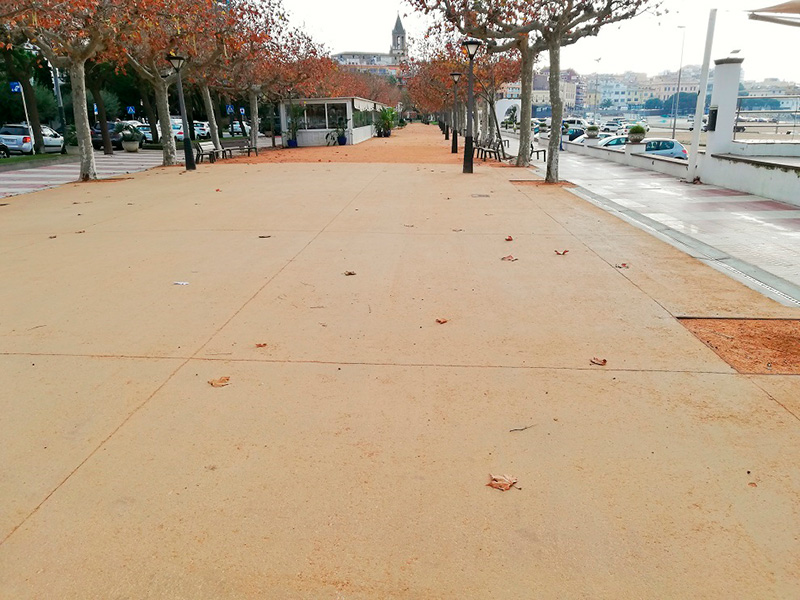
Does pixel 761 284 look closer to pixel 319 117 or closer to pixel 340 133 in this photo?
pixel 340 133

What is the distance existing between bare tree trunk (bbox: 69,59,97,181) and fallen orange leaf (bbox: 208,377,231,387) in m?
15.9

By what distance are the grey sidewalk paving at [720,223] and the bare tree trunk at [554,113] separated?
1.14 metres

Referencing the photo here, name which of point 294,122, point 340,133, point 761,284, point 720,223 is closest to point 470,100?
point 720,223

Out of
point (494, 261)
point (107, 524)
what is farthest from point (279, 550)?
Result: point (494, 261)

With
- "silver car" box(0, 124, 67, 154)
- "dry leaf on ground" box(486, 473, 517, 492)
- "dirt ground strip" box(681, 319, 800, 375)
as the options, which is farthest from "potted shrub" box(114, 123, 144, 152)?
"dry leaf on ground" box(486, 473, 517, 492)

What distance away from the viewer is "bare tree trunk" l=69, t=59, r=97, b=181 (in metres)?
17.7

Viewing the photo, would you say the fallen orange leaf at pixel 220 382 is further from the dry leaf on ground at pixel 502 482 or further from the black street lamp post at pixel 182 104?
the black street lamp post at pixel 182 104

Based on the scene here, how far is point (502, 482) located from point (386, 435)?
0.78 m

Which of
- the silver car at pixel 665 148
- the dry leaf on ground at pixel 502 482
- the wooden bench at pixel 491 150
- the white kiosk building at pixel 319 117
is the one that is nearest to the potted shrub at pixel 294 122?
the white kiosk building at pixel 319 117

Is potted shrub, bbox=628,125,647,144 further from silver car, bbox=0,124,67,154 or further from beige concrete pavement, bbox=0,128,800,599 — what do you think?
silver car, bbox=0,124,67,154

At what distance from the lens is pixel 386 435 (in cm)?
364

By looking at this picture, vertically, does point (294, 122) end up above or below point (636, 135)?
above

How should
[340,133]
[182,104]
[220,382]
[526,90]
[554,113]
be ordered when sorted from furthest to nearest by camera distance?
1. [340,133]
2. [182,104]
3. [526,90]
4. [554,113]
5. [220,382]

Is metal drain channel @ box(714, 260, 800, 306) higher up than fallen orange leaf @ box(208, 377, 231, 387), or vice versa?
fallen orange leaf @ box(208, 377, 231, 387)
